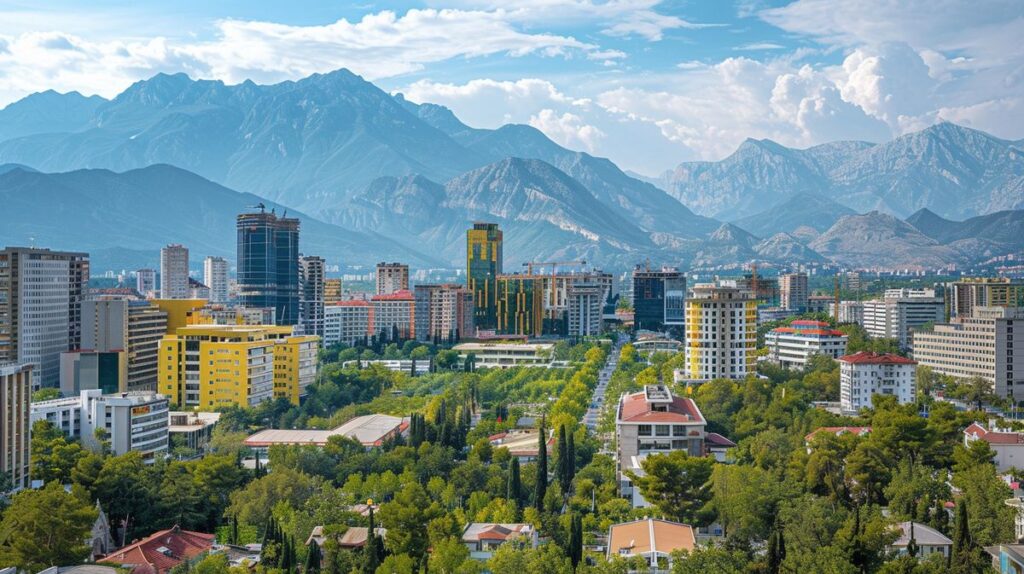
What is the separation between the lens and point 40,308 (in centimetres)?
5041

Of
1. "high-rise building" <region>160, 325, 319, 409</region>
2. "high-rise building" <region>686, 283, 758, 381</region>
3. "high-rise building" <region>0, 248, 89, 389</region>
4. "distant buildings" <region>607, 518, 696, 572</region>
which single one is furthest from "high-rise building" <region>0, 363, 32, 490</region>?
"high-rise building" <region>686, 283, 758, 381</region>

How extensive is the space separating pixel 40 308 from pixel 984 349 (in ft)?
131

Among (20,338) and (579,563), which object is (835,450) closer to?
(579,563)

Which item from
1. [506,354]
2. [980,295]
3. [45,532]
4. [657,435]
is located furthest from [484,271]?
[45,532]

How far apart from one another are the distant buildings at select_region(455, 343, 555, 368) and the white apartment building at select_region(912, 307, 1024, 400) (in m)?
21.1

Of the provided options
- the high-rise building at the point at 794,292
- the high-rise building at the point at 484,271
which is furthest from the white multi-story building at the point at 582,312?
the high-rise building at the point at 794,292

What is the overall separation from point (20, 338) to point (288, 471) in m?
23.3

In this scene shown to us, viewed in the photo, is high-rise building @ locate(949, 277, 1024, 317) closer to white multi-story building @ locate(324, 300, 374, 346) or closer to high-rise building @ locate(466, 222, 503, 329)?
high-rise building @ locate(466, 222, 503, 329)

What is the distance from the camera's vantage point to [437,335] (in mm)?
80875

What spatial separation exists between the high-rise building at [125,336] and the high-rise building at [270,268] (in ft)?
107

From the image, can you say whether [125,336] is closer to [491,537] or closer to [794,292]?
[491,537]

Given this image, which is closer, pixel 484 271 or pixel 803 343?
pixel 803 343

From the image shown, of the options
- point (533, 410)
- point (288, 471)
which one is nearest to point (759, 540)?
point (288, 471)

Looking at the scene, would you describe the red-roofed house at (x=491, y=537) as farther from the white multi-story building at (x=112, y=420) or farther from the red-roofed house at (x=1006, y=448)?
the white multi-story building at (x=112, y=420)
